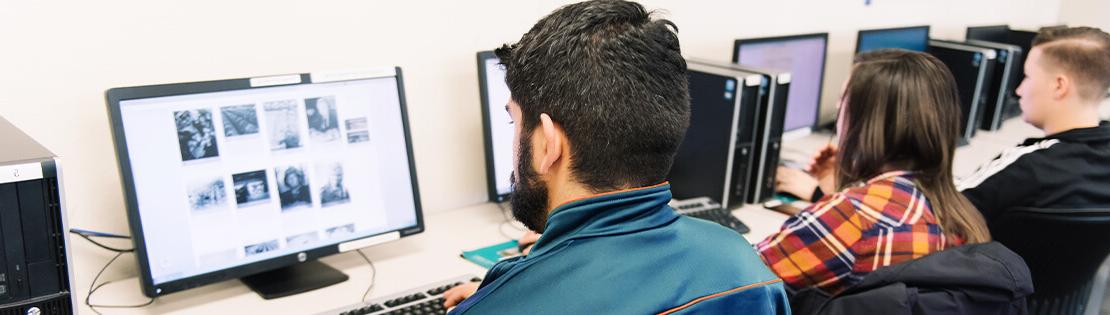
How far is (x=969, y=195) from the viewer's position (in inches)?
75.2

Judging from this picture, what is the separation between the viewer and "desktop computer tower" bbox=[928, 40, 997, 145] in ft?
10.1

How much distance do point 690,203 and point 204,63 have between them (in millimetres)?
1179

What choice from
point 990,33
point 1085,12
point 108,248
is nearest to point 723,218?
point 108,248

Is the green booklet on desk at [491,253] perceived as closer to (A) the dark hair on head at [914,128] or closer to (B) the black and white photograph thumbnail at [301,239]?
(B) the black and white photograph thumbnail at [301,239]

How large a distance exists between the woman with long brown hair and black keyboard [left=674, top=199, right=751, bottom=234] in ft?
1.12

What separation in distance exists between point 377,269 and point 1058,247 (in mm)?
1370

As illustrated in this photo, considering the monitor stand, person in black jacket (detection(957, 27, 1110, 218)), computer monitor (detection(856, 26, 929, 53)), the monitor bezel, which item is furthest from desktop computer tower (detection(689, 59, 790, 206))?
the monitor bezel

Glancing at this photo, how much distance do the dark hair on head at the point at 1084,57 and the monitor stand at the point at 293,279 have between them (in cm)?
183

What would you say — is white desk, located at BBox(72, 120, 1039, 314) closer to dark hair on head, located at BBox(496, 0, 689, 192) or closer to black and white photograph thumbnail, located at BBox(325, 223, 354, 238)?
black and white photograph thumbnail, located at BBox(325, 223, 354, 238)

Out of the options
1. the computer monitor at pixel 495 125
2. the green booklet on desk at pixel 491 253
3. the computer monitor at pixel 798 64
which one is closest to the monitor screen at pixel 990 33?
the computer monitor at pixel 798 64

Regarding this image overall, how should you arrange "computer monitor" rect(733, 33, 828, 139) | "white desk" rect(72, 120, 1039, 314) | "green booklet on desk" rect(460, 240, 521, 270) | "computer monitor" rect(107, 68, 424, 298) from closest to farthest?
"computer monitor" rect(107, 68, 424, 298), "white desk" rect(72, 120, 1039, 314), "green booklet on desk" rect(460, 240, 521, 270), "computer monitor" rect(733, 33, 828, 139)

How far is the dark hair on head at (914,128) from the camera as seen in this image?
1.52 metres

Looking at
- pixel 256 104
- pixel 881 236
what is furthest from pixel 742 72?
pixel 256 104

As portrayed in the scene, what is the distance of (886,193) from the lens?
1489 millimetres
